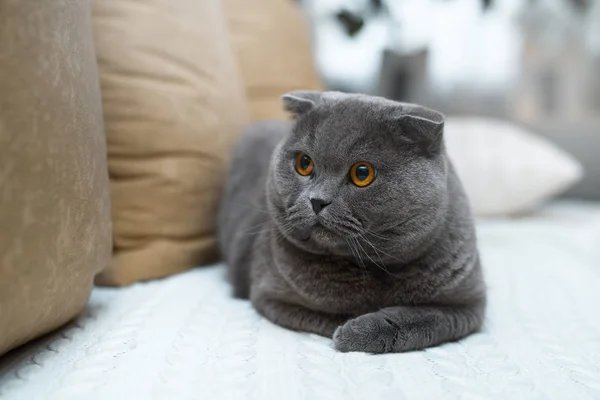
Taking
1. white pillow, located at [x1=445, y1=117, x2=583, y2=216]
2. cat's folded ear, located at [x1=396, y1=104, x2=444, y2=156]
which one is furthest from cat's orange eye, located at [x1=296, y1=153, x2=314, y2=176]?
white pillow, located at [x1=445, y1=117, x2=583, y2=216]

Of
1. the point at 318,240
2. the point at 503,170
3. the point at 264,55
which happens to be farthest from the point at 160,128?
the point at 503,170

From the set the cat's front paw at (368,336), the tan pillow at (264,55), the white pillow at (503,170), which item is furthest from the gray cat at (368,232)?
the white pillow at (503,170)

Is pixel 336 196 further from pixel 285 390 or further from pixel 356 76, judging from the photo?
pixel 356 76

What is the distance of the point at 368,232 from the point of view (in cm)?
88

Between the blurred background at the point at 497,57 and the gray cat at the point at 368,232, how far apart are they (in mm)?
1430

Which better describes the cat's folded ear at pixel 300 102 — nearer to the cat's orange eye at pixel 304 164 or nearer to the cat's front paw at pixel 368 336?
the cat's orange eye at pixel 304 164

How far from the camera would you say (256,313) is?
105 centimetres

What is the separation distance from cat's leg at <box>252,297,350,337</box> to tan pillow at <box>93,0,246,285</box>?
33 cm

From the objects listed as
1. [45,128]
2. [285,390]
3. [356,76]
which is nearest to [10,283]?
[45,128]

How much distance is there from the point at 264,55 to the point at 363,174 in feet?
3.15

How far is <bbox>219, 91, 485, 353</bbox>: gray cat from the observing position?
0.87m

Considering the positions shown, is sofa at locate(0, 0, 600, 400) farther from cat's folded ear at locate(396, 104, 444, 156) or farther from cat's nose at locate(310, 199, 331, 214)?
cat's folded ear at locate(396, 104, 444, 156)

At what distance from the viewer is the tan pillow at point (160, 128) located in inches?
45.6

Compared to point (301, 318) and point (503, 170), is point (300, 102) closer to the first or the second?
point (301, 318)
